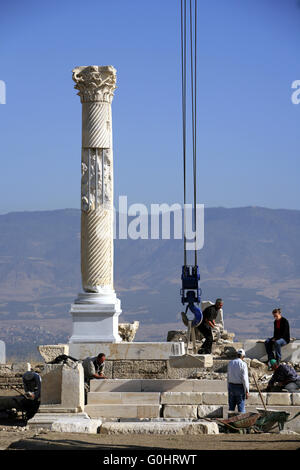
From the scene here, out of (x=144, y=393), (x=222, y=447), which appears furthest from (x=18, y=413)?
(x=222, y=447)

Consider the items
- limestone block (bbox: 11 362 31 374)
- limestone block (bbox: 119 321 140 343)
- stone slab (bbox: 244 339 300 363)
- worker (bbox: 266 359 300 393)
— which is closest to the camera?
worker (bbox: 266 359 300 393)

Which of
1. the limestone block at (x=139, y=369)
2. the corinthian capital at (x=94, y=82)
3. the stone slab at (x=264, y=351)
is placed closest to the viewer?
the limestone block at (x=139, y=369)

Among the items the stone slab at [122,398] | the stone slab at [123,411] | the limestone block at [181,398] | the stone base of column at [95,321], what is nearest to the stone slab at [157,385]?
the stone slab at [122,398]

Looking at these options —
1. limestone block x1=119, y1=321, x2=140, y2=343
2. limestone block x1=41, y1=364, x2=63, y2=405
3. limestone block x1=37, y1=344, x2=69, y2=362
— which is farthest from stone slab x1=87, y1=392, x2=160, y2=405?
limestone block x1=119, y1=321, x2=140, y2=343

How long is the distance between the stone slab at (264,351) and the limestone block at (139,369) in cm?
354

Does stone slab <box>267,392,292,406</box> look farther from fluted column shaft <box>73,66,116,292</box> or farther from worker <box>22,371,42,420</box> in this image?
fluted column shaft <box>73,66,116,292</box>

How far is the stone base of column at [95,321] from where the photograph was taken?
26.2 m

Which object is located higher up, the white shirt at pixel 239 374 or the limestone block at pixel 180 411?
the white shirt at pixel 239 374

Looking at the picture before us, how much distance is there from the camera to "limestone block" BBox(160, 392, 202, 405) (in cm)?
2177

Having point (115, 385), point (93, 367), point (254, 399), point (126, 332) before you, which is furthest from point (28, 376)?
point (126, 332)

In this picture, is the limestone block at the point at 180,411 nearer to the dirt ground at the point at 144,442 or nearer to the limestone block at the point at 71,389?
the limestone block at the point at 71,389

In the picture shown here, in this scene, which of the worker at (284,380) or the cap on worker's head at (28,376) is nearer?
the worker at (284,380)

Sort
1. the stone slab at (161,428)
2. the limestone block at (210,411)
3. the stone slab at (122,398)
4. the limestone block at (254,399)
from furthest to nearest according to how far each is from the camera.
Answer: the stone slab at (122,398)
the limestone block at (254,399)
the limestone block at (210,411)
the stone slab at (161,428)

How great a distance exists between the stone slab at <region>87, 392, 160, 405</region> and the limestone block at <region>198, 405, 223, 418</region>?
3.07 feet
